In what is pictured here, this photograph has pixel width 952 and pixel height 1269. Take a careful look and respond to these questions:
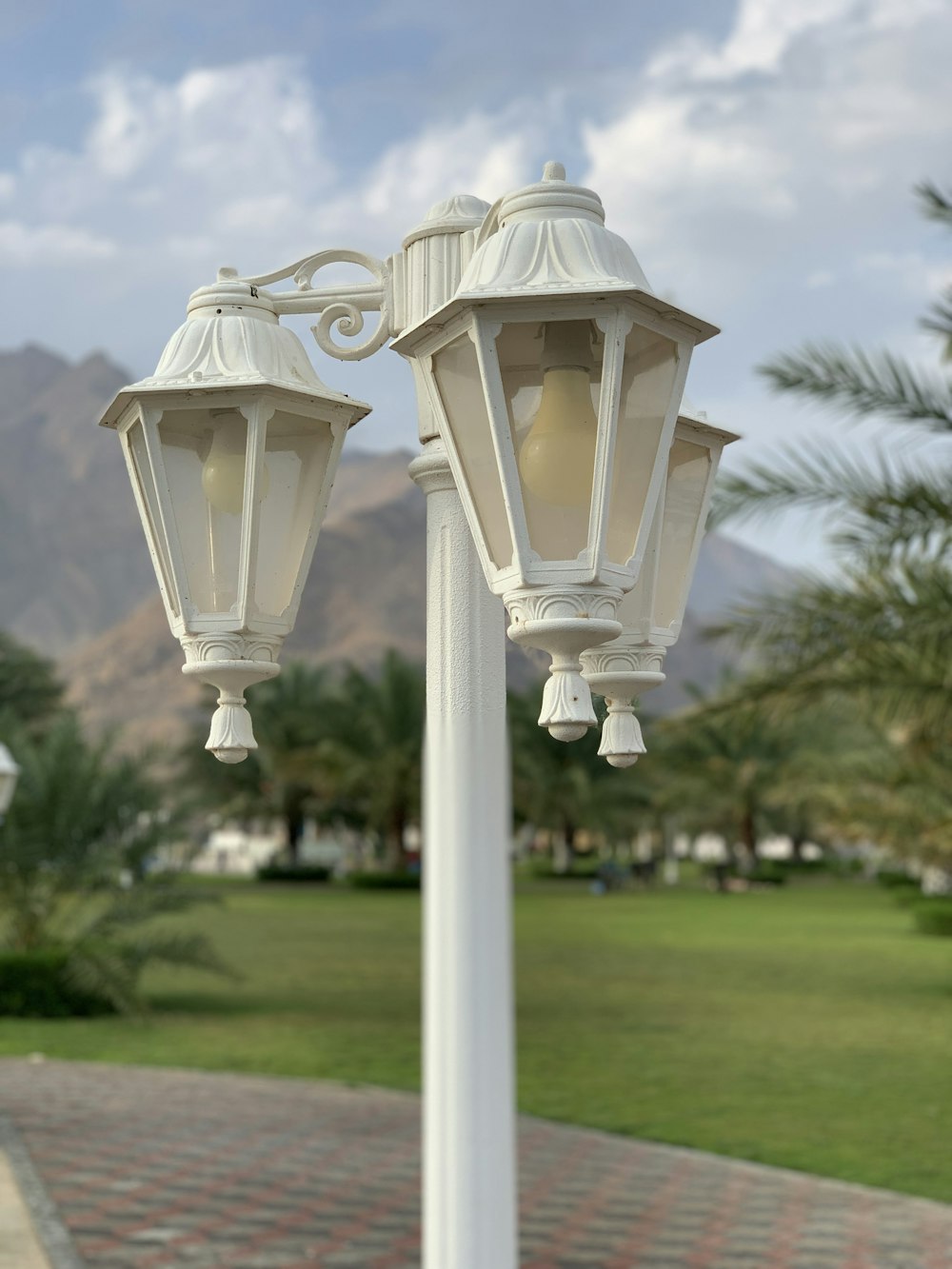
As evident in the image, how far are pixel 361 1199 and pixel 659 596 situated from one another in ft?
17.9

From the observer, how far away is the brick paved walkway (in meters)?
6.07

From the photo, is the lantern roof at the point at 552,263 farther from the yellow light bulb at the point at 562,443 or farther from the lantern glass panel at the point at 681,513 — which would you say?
the lantern glass panel at the point at 681,513

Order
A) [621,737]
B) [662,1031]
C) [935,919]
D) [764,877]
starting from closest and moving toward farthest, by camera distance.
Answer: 1. [621,737]
2. [662,1031]
3. [935,919]
4. [764,877]

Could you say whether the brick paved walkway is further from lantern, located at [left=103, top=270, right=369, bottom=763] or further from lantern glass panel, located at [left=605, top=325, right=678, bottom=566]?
lantern glass panel, located at [left=605, top=325, right=678, bottom=566]

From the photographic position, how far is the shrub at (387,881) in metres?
39.7

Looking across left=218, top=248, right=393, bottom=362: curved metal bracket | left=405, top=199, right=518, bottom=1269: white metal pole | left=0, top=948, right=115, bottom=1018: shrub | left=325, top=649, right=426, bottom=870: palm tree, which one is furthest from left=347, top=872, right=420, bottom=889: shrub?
left=405, top=199, right=518, bottom=1269: white metal pole

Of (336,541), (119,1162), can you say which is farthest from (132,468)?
(336,541)

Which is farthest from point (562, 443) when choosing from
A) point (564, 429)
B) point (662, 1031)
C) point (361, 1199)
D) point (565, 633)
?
point (662, 1031)

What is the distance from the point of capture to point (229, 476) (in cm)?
228

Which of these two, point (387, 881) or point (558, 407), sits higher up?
point (558, 407)

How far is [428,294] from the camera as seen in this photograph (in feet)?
7.21

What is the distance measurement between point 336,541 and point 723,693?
162 metres

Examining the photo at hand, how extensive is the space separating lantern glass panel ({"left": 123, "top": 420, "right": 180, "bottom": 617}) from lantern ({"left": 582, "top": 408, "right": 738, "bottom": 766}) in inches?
26.1

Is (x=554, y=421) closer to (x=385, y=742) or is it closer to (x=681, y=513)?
(x=681, y=513)
